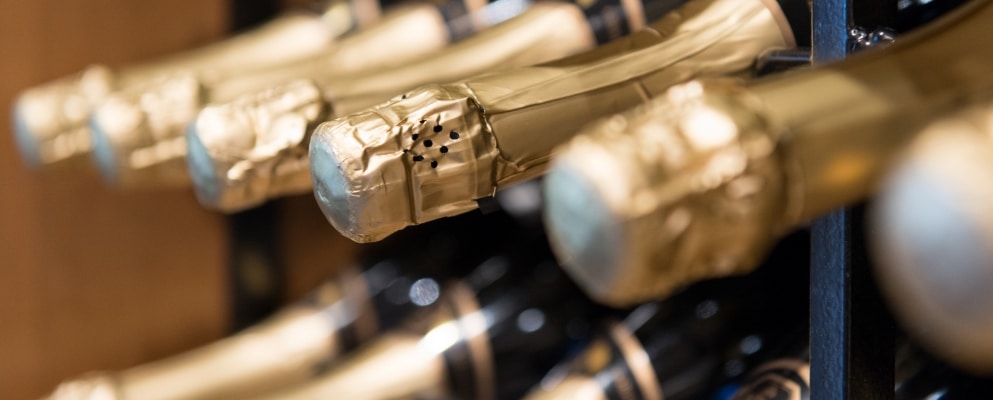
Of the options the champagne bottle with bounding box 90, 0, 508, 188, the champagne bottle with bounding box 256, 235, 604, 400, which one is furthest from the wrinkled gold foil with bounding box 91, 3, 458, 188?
the champagne bottle with bounding box 256, 235, 604, 400

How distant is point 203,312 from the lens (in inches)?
25.8

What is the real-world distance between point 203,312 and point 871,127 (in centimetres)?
55

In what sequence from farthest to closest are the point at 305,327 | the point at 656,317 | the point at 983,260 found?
the point at 305,327
the point at 656,317
the point at 983,260

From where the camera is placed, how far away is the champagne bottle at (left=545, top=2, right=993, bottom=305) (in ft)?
0.55

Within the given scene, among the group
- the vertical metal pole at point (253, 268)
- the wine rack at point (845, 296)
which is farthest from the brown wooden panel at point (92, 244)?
the wine rack at point (845, 296)

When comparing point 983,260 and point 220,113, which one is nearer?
point 983,260

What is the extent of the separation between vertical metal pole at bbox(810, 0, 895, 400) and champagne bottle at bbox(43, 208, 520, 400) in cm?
30

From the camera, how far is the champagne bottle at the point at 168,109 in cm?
38

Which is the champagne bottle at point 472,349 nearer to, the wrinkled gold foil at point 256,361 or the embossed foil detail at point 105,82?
the wrinkled gold foil at point 256,361

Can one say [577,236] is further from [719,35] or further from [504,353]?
[504,353]

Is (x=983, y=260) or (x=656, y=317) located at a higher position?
(x=983, y=260)

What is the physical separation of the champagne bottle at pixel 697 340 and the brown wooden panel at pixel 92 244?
1.05 feet

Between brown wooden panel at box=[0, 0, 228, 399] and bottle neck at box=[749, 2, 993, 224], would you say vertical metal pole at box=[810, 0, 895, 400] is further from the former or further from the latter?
brown wooden panel at box=[0, 0, 228, 399]

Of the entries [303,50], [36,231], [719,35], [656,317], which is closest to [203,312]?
[36,231]
